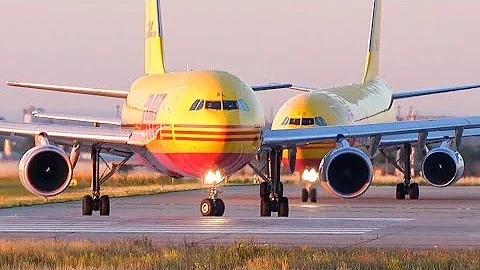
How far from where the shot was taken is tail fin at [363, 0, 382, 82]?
5520 centimetres

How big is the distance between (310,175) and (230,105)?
444 inches

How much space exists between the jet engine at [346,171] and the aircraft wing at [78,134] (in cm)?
440

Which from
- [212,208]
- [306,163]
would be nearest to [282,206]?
[212,208]

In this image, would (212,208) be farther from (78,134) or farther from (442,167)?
(442,167)

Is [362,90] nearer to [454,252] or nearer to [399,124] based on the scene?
[399,124]

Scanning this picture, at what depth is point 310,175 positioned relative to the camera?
41312 mm

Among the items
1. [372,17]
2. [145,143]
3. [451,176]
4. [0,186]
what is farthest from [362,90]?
[145,143]

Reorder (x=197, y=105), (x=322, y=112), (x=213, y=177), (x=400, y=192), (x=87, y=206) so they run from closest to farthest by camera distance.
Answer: (x=197, y=105) < (x=213, y=177) < (x=87, y=206) < (x=322, y=112) < (x=400, y=192)

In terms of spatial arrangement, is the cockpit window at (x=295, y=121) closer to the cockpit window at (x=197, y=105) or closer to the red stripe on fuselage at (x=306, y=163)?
the red stripe on fuselage at (x=306, y=163)

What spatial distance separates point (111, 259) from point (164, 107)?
13251mm

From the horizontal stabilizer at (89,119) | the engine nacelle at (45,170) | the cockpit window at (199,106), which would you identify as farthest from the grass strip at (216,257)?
the horizontal stabilizer at (89,119)

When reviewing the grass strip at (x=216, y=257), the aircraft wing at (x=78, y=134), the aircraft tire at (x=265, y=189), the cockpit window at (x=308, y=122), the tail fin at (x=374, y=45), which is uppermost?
the tail fin at (x=374, y=45)

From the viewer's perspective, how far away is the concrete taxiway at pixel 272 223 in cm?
2331

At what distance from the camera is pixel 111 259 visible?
62.6 feet
